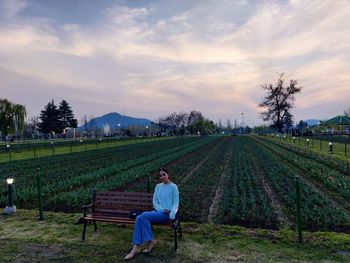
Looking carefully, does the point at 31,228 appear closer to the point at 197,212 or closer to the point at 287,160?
the point at 197,212

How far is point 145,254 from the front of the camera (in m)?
6.17

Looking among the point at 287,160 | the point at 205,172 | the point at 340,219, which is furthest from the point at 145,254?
the point at 287,160

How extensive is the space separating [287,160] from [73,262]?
2039 cm

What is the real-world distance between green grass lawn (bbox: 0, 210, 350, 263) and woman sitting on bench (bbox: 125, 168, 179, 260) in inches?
9.7

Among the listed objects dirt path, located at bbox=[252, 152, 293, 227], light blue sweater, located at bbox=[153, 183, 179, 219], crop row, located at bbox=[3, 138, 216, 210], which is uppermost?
light blue sweater, located at bbox=[153, 183, 179, 219]

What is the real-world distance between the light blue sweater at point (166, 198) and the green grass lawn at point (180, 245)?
0.79 meters

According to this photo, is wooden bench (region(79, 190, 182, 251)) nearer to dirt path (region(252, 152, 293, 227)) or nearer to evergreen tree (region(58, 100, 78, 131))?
dirt path (region(252, 152, 293, 227))

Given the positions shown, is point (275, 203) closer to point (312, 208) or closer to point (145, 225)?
point (312, 208)

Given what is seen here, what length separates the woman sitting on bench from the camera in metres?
6.20

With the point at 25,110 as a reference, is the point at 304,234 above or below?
below

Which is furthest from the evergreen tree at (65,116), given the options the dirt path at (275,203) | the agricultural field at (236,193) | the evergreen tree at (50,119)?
the dirt path at (275,203)

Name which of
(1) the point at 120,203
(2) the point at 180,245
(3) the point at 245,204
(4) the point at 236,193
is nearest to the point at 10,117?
(4) the point at 236,193

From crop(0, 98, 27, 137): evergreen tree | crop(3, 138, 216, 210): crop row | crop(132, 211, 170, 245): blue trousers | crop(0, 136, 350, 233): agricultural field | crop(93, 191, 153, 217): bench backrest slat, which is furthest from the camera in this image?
crop(0, 98, 27, 137): evergreen tree

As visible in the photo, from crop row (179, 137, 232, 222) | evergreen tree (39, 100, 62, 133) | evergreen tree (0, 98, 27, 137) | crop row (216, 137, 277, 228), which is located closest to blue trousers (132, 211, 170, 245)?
crop row (179, 137, 232, 222)
